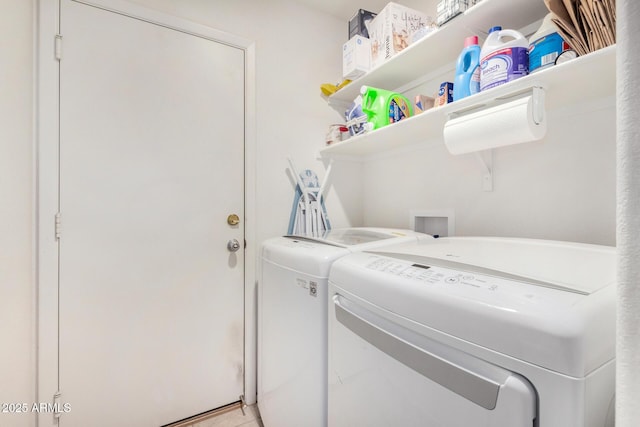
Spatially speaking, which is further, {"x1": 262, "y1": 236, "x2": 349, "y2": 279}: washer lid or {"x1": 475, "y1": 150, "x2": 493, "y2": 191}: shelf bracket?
{"x1": 475, "y1": 150, "x2": 493, "y2": 191}: shelf bracket

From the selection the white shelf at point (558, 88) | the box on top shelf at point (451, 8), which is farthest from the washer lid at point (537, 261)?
the box on top shelf at point (451, 8)

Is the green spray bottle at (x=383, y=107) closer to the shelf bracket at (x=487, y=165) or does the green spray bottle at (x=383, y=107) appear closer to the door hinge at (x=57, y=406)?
the shelf bracket at (x=487, y=165)

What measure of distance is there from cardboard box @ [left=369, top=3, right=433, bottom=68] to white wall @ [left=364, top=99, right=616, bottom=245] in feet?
1.79

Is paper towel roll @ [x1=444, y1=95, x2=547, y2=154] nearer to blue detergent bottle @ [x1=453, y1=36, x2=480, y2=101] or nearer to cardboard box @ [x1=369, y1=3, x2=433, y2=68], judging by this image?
blue detergent bottle @ [x1=453, y1=36, x2=480, y2=101]

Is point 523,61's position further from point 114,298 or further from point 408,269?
point 114,298

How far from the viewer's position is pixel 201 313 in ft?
5.34

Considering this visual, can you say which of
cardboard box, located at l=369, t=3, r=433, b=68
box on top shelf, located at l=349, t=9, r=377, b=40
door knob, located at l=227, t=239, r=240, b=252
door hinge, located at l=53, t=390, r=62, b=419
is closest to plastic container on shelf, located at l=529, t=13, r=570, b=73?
cardboard box, located at l=369, t=3, r=433, b=68

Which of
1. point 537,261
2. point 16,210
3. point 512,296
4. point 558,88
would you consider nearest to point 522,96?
point 558,88

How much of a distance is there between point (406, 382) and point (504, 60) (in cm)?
100

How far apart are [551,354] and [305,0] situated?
7.40 ft

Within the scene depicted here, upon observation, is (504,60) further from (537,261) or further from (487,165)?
(537,261)

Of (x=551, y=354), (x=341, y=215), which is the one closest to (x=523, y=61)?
(x=551, y=354)

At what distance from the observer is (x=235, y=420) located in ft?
5.28

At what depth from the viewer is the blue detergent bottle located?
1.04 m
